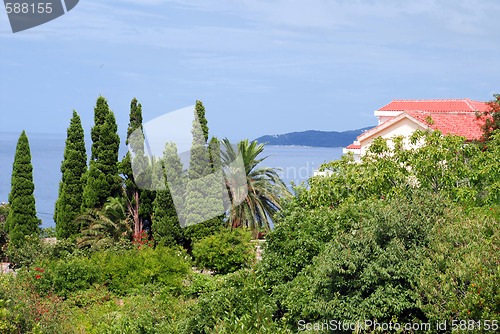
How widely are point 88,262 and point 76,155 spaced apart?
9.04 metres

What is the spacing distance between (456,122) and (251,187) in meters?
8.98

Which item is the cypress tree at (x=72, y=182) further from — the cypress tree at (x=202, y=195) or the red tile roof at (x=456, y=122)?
the red tile roof at (x=456, y=122)

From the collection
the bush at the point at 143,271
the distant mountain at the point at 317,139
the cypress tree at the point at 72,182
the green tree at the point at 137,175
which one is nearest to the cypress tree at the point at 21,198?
the cypress tree at the point at 72,182

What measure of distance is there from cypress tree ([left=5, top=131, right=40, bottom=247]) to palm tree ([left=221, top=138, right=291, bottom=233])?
24.0ft

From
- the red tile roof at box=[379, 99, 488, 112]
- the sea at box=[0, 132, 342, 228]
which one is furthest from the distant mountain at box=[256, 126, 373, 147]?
the red tile roof at box=[379, 99, 488, 112]

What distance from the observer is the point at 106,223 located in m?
26.1

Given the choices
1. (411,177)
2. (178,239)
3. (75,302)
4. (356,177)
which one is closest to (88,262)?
(75,302)

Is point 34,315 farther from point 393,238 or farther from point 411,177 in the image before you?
point 411,177

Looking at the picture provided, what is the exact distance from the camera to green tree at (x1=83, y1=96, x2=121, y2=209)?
26.5 metres

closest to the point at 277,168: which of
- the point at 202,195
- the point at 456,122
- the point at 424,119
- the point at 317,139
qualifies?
the point at 202,195

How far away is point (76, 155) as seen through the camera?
27.7 meters

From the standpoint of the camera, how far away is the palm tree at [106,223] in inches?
1012

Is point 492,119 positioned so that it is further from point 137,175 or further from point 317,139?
point 317,139

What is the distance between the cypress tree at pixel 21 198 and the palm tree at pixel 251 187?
7318 millimetres
